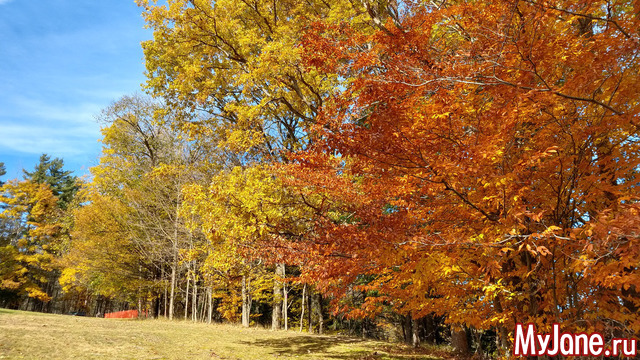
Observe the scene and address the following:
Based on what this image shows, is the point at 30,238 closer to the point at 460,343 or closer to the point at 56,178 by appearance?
the point at 56,178

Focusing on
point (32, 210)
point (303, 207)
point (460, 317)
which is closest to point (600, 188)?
point (460, 317)

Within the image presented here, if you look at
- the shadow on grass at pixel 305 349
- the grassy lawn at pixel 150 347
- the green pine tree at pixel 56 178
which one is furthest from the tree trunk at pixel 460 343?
the green pine tree at pixel 56 178

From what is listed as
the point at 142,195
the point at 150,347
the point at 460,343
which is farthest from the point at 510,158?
the point at 142,195

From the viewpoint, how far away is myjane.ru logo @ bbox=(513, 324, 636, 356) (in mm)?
4480

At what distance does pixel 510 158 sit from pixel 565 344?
2605 millimetres

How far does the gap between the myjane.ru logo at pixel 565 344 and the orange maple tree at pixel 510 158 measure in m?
0.16

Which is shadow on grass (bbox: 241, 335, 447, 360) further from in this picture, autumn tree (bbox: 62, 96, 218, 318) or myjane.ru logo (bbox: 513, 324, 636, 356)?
autumn tree (bbox: 62, 96, 218, 318)

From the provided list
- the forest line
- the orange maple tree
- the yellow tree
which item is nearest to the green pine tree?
the yellow tree

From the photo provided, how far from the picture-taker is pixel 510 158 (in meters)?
5.31

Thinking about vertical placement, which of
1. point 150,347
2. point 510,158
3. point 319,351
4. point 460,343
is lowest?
point 460,343

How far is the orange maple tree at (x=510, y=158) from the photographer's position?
4.53 meters

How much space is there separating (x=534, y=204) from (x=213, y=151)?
1664 centimetres

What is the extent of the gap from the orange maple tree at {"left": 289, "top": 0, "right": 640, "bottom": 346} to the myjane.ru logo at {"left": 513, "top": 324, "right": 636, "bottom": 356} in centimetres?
16

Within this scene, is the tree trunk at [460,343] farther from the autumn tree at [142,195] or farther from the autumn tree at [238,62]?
the autumn tree at [142,195]
